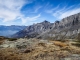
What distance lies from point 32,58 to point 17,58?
302cm

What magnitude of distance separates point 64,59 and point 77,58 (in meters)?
2.65

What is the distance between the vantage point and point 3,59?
25047 millimetres

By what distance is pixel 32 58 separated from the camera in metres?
26.4

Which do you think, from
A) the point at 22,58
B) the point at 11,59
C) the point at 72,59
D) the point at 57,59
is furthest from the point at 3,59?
the point at 72,59

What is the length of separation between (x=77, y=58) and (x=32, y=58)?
29.6 ft

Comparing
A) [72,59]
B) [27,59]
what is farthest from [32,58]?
[72,59]

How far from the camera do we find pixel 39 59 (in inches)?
1009

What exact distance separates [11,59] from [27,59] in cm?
312

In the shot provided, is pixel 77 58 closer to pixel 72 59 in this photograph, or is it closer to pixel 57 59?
pixel 72 59

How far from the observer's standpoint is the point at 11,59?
83.0 ft

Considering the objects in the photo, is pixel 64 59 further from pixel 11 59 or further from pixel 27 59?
pixel 11 59

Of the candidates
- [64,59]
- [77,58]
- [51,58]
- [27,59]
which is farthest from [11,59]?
[77,58]

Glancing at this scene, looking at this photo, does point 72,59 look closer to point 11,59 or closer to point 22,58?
point 22,58

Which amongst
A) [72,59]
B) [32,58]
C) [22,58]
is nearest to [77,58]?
[72,59]
